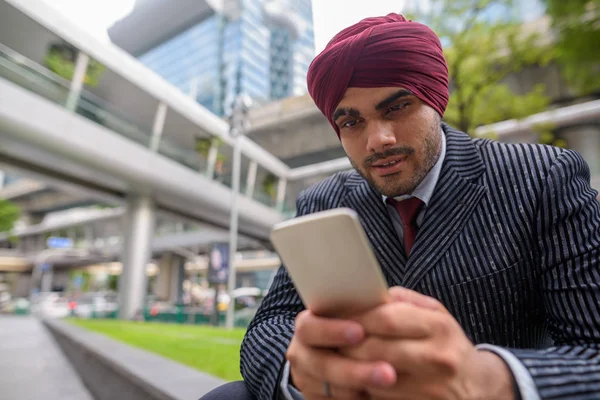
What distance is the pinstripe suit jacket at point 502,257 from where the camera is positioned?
621mm

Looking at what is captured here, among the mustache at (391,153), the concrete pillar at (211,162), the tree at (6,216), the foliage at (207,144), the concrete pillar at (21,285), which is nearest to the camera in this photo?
the mustache at (391,153)

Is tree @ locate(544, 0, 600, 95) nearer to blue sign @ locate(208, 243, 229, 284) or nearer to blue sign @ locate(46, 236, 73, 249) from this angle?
blue sign @ locate(208, 243, 229, 284)

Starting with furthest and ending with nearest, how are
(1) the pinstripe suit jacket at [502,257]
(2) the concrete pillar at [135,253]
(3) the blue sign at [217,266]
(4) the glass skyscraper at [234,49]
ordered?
(2) the concrete pillar at [135,253]
(3) the blue sign at [217,266]
(4) the glass skyscraper at [234,49]
(1) the pinstripe suit jacket at [502,257]

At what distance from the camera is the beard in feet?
2.42

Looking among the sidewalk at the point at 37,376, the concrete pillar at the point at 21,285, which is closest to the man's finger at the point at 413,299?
the sidewalk at the point at 37,376

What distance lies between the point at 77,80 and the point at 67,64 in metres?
1.59

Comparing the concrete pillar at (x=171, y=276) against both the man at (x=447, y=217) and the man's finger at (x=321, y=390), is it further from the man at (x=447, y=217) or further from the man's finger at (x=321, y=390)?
the man's finger at (x=321, y=390)

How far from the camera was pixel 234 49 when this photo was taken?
2.70 m

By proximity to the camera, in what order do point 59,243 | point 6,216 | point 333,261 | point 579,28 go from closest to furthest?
point 333,261, point 579,28, point 6,216, point 59,243

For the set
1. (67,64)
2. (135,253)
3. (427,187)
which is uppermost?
(67,64)

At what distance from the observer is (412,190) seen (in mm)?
792

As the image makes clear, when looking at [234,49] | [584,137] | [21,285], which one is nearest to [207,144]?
[234,49]

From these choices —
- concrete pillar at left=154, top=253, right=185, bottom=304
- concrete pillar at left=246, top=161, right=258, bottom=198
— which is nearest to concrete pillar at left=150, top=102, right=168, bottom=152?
concrete pillar at left=246, top=161, right=258, bottom=198

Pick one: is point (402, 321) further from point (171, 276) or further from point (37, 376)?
point (171, 276)
